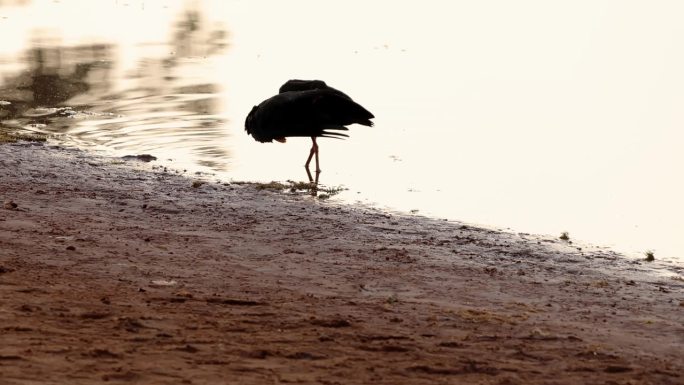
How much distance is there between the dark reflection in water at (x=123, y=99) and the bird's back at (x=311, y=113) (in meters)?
1.00

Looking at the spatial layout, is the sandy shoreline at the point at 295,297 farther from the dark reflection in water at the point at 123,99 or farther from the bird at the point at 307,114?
the dark reflection in water at the point at 123,99

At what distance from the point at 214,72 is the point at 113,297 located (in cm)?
1045

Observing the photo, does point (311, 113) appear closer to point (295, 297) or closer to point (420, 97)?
point (295, 297)

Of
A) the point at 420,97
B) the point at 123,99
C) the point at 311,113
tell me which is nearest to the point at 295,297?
the point at 311,113

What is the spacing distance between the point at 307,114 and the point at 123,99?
4700 millimetres

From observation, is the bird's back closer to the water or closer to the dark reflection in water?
the water

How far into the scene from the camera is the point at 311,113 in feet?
35.6

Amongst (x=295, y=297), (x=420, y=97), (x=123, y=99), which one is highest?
(x=420, y=97)

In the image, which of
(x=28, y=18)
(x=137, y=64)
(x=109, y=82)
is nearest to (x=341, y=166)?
(x=109, y=82)

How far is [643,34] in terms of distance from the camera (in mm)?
21188

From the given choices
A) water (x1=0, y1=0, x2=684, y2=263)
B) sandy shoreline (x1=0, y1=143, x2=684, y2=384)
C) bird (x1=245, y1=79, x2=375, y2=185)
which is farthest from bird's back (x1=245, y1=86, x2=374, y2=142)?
sandy shoreline (x1=0, y1=143, x2=684, y2=384)

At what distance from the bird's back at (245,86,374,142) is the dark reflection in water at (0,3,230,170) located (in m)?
1.00

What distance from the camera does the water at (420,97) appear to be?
11.3 m

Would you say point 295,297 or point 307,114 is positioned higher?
point 307,114
